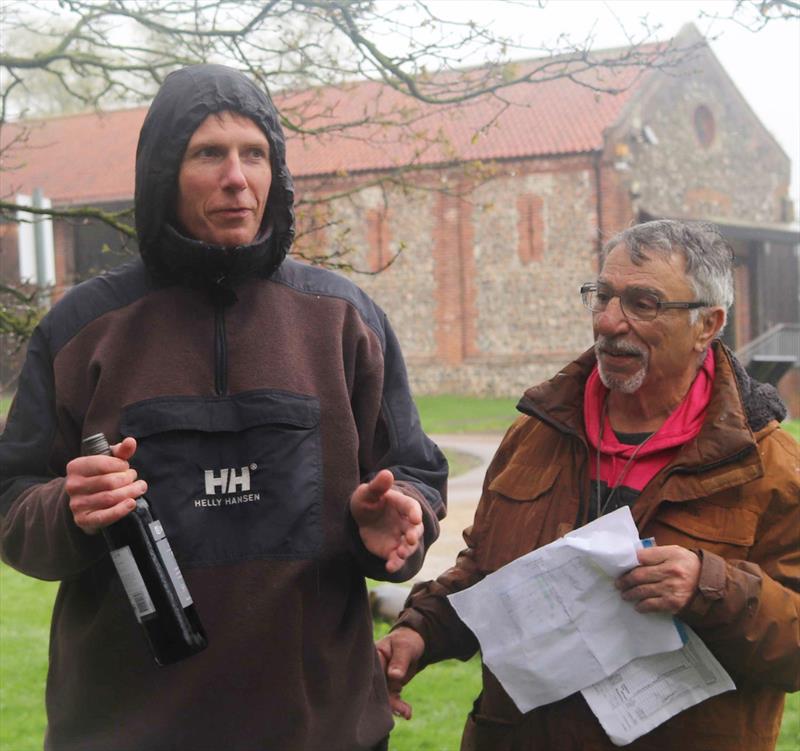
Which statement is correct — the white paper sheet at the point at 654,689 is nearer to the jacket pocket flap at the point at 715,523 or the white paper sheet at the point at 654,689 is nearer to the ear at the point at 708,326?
the jacket pocket flap at the point at 715,523

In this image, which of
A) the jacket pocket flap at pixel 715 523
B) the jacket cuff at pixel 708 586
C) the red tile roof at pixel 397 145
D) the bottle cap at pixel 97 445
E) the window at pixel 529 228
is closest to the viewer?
the bottle cap at pixel 97 445

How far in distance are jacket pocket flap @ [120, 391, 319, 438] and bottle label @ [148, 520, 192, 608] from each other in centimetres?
20

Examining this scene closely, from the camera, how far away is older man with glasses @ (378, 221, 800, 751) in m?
2.62

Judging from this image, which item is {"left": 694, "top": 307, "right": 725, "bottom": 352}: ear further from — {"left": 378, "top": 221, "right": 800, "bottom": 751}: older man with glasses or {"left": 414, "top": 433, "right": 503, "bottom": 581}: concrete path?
{"left": 414, "top": 433, "right": 503, "bottom": 581}: concrete path

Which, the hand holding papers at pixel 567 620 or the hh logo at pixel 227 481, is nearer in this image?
the hh logo at pixel 227 481

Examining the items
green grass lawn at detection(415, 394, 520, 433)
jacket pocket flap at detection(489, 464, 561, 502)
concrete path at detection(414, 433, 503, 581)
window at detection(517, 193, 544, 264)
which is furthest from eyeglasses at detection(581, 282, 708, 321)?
window at detection(517, 193, 544, 264)

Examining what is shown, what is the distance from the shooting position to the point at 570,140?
31.1m

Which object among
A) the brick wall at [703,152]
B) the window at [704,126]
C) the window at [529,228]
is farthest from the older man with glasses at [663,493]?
the window at [704,126]

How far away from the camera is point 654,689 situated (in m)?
2.65

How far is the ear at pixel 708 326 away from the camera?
2938 millimetres

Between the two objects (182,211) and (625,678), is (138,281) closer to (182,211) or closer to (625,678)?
(182,211)

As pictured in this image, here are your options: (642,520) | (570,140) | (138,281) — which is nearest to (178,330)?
(138,281)

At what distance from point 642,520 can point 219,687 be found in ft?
3.40

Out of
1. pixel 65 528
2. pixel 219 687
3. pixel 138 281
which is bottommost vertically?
pixel 219 687
